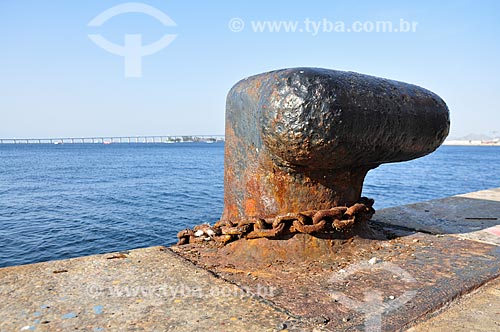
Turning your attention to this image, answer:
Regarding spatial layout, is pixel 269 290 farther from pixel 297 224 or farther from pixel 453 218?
pixel 453 218

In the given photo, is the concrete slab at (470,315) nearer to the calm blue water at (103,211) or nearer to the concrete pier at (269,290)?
the concrete pier at (269,290)

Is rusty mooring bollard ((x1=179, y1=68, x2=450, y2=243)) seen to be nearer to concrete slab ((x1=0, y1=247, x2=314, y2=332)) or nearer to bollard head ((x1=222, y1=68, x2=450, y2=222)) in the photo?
bollard head ((x1=222, y1=68, x2=450, y2=222))

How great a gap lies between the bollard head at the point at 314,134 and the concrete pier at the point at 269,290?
1.05 feet

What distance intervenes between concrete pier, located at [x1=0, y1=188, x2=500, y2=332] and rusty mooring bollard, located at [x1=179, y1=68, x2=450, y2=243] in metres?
0.23

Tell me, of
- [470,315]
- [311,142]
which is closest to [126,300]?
[311,142]

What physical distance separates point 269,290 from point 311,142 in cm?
84

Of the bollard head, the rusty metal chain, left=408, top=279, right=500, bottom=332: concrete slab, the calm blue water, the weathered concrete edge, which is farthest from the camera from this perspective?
the calm blue water

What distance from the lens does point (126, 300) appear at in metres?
1.95

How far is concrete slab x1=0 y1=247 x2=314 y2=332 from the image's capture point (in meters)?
1.70

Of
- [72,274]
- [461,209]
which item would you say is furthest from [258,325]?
[461,209]

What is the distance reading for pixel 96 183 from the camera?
2258cm

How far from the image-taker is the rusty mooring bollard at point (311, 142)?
221cm

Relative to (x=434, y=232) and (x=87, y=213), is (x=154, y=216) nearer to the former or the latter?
(x=87, y=213)

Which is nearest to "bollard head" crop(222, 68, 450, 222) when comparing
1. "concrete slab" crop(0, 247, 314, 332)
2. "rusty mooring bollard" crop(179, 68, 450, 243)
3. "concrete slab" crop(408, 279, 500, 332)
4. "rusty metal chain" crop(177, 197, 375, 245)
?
"rusty mooring bollard" crop(179, 68, 450, 243)
